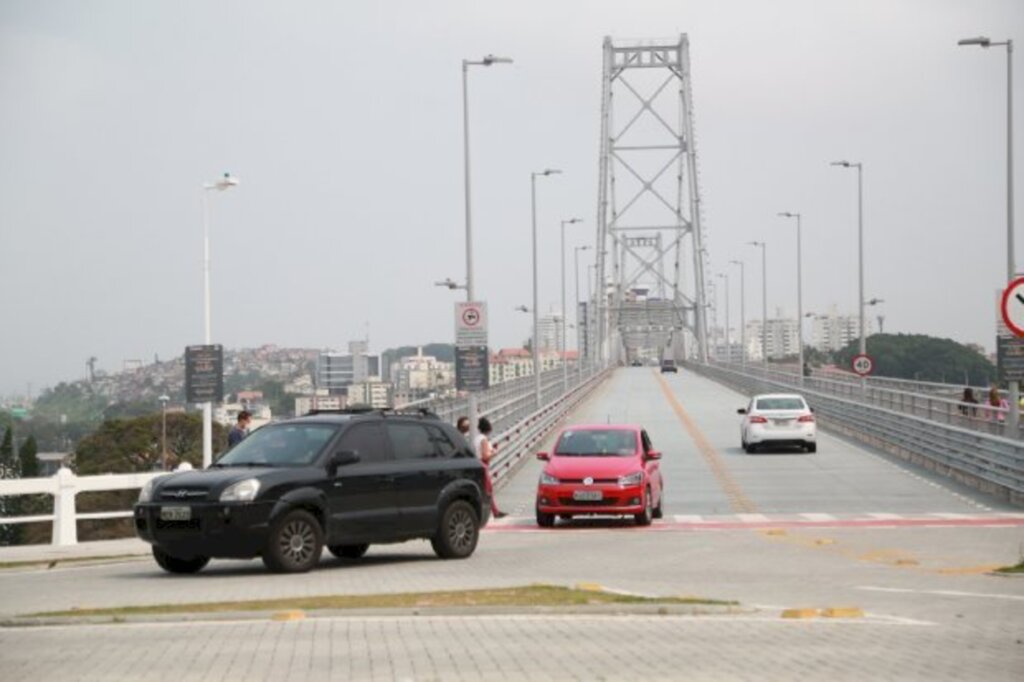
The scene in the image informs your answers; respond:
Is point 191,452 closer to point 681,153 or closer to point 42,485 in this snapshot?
point 42,485

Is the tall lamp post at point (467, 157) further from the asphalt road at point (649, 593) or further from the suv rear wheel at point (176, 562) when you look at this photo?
the suv rear wheel at point (176, 562)

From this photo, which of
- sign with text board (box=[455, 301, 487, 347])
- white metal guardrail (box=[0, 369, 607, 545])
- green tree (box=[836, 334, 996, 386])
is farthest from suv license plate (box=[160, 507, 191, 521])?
green tree (box=[836, 334, 996, 386])

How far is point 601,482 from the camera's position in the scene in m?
28.6

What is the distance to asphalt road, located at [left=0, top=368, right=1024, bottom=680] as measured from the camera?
454 inches

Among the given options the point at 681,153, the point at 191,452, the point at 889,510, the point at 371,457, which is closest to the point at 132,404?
the point at 191,452

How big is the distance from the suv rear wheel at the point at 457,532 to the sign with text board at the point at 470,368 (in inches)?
762

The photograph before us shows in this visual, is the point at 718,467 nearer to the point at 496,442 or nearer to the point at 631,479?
the point at 496,442

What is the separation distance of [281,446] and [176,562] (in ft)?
5.47

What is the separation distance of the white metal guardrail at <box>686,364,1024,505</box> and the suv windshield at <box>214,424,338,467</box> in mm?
16566

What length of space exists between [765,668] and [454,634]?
2.65m

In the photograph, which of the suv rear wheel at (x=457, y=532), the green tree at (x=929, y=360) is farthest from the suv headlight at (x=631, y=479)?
the green tree at (x=929, y=360)

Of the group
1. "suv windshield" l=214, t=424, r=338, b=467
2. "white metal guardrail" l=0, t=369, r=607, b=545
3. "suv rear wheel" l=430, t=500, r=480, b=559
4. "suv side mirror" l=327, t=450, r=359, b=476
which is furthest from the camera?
"white metal guardrail" l=0, t=369, r=607, b=545

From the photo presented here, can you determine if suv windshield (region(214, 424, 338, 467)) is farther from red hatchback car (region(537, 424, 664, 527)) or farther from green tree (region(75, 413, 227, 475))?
green tree (region(75, 413, 227, 475))

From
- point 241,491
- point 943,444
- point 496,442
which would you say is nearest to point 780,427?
point 943,444
